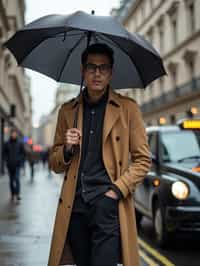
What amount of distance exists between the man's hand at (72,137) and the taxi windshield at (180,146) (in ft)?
16.0

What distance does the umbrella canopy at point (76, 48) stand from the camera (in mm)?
3232

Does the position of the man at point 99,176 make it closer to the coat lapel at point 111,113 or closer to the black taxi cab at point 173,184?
the coat lapel at point 111,113

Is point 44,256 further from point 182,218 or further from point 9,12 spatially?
point 9,12

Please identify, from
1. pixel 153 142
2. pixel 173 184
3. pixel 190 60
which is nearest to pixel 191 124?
pixel 153 142

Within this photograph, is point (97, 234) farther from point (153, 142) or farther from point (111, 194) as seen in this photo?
point (153, 142)

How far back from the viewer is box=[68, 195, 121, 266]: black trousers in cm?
292

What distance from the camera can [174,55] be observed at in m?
44.2

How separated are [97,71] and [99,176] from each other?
705 millimetres

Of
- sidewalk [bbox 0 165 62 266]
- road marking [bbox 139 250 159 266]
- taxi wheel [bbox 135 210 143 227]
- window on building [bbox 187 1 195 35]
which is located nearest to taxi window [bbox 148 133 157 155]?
taxi wheel [bbox 135 210 143 227]

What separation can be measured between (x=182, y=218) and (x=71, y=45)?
3.48 metres

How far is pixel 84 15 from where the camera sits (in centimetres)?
329

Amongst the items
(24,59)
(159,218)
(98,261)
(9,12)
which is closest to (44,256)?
(159,218)

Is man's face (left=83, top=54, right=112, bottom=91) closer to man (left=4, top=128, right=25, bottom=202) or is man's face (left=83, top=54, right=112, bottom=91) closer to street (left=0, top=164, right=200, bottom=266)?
street (left=0, top=164, right=200, bottom=266)

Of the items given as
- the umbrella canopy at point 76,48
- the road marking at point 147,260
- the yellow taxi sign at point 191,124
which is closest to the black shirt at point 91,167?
the umbrella canopy at point 76,48
